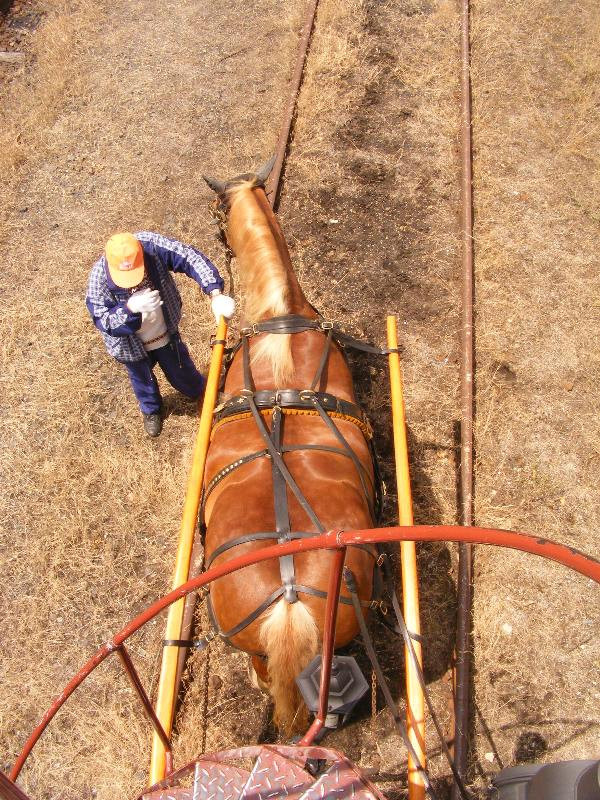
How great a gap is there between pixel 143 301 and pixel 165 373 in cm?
109

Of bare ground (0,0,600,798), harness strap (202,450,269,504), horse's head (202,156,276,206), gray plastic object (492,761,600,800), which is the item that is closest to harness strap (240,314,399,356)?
harness strap (202,450,269,504)

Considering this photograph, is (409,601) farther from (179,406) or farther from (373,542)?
(179,406)

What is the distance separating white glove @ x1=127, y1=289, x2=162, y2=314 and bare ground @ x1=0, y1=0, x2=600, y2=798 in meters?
1.44

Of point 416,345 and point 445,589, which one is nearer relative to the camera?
point 445,589

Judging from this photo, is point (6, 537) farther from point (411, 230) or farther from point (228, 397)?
point (411, 230)

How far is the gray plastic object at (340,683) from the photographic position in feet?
8.12

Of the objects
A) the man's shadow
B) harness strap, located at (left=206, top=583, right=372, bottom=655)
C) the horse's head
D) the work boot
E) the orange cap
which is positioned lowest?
harness strap, located at (left=206, top=583, right=372, bottom=655)

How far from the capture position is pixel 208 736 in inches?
145

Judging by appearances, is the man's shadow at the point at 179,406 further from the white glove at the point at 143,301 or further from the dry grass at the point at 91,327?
the white glove at the point at 143,301

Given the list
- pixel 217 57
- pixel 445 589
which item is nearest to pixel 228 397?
pixel 445 589

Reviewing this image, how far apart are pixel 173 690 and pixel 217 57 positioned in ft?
27.8

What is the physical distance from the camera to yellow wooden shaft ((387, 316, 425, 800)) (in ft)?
8.82

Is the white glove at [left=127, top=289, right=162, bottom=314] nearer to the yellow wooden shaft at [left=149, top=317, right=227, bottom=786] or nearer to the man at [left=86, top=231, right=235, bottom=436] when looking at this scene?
the man at [left=86, top=231, right=235, bottom=436]

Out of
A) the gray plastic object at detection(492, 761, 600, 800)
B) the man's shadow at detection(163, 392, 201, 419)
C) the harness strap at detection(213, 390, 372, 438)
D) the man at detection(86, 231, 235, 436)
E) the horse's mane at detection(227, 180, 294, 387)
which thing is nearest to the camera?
the gray plastic object at detection(492, 761, 600, 800)
